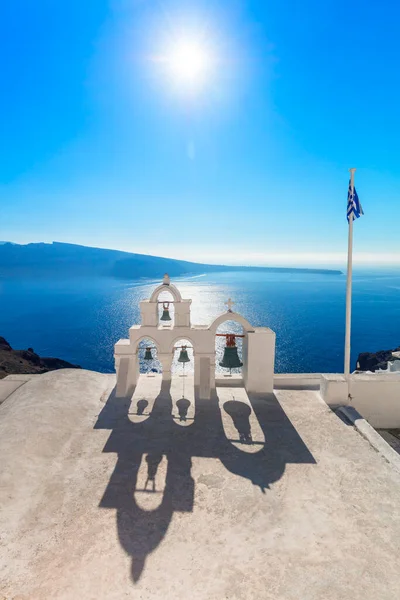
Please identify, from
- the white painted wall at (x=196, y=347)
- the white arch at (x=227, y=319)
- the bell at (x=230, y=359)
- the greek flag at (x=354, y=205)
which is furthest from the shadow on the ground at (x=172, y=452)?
the greek flag at (x=354, y=205)

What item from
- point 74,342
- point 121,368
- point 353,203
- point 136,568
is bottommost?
point 74,342

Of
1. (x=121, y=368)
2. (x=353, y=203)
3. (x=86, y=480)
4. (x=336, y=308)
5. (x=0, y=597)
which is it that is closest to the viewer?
(x=0, y=597)

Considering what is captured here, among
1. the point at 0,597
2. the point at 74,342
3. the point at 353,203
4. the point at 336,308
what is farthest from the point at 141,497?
the point at 336,308

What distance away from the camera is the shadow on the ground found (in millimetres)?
7205

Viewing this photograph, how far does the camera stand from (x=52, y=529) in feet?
23.1

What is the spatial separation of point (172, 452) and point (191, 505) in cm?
216

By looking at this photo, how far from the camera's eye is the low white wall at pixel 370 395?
13.1 m

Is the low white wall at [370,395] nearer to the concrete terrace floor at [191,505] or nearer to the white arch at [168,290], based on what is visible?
the concrete terrace floor at [191,505]

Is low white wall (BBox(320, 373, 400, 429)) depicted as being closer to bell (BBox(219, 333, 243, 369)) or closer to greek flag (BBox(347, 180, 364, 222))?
bell (BBox(219, 333, 243, 369))

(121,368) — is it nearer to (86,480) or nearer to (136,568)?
(86,480)

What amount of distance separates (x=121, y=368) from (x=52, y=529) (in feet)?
22.9

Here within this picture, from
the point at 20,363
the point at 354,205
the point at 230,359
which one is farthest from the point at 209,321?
the point at 354,205

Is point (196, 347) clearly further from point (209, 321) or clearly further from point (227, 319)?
point (209, 321)

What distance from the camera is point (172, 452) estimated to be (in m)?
9.77
